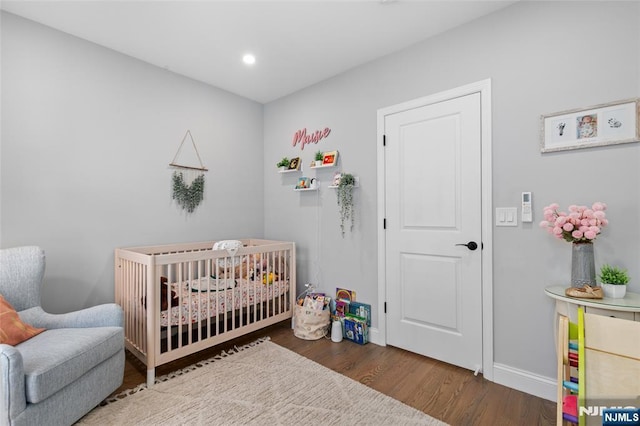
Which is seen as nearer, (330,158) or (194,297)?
(194,297)

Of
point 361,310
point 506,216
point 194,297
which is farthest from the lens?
point 361,310

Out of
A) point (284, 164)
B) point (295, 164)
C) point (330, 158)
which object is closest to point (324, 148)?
point (330, 158)

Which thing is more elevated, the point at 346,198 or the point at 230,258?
the point at 346,198

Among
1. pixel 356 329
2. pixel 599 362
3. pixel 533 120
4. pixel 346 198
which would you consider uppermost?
pixel 533 120

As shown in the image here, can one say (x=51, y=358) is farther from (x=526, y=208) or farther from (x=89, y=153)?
(x=526, y=208)

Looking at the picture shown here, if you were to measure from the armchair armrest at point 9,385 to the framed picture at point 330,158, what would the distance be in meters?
2.46

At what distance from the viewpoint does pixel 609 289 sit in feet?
5.17

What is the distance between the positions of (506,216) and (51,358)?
2738 mm

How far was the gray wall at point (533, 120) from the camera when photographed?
1.70 m

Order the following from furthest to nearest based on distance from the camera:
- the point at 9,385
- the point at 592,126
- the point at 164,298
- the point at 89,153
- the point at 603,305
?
the point at 89,153
the point at 164,298
the point at 592,126
the point at 603,305
the point at 9,385

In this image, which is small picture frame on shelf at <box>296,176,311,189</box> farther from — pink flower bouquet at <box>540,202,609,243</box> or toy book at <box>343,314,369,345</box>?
pink flower bouquet at <box>540,202,609,243</box>

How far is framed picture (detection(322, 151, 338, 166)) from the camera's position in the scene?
117 inches

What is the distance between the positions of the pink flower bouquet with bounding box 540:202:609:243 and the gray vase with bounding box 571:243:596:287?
44 mm

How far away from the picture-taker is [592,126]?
1771 millimetres
